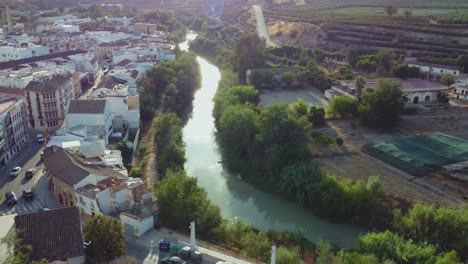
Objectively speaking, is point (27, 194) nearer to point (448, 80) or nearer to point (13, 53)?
point (13, 53)

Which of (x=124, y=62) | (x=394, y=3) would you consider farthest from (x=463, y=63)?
(x=394, y=3)

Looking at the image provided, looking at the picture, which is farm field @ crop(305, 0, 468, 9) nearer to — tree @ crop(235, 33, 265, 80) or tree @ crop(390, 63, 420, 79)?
tree @ crop(390, 63, 420, 79)

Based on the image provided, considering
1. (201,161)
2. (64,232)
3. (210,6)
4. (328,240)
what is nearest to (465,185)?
(328,240)

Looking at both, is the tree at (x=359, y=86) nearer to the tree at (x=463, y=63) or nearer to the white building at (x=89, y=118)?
the tree at (x=463, y=63)

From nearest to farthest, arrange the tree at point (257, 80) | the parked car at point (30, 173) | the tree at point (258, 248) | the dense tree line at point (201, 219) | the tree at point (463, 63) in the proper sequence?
the tree at point (258, 248) → the dense tree line at point (201, 219) → the parked car at point (30, 173) → the tree at point (257, 80) → the tree at point (463, 63)

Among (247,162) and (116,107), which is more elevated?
(116,107)

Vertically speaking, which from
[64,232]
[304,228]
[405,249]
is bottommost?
[304,228]

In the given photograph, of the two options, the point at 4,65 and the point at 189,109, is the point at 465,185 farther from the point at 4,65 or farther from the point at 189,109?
the point at 4,65

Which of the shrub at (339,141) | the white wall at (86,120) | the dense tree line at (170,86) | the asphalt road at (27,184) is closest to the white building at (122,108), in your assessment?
the dense tree line at (170,86)
